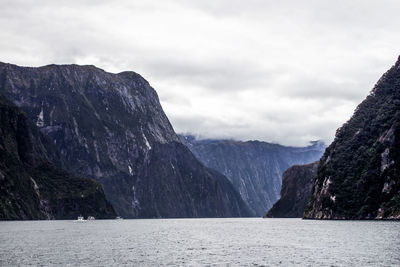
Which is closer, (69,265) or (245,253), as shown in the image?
(69,265)

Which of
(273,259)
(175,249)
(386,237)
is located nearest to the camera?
(273,259)

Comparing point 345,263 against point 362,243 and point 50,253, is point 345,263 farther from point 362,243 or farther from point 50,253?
point 50,253

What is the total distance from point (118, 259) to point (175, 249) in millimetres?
22990

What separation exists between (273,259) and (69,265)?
113 ft

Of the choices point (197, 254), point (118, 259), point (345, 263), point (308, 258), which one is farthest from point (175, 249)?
point (345, 263)

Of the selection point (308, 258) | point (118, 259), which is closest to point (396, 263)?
point (308, 258)

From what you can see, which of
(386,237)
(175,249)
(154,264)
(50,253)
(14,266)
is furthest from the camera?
(386,237)

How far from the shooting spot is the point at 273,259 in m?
95.0

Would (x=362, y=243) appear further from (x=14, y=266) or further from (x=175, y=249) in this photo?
(x=14, y=266)

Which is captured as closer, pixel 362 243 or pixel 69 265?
pixel 69 265

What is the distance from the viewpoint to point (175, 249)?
381 feet

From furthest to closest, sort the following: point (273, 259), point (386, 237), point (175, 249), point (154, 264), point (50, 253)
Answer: point (386, 237) < point (175, 249) < point (50, 253) < point (273, 259) < point (154, 264)

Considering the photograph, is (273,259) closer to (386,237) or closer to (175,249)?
(175,249)

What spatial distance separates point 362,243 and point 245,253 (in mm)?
30748
